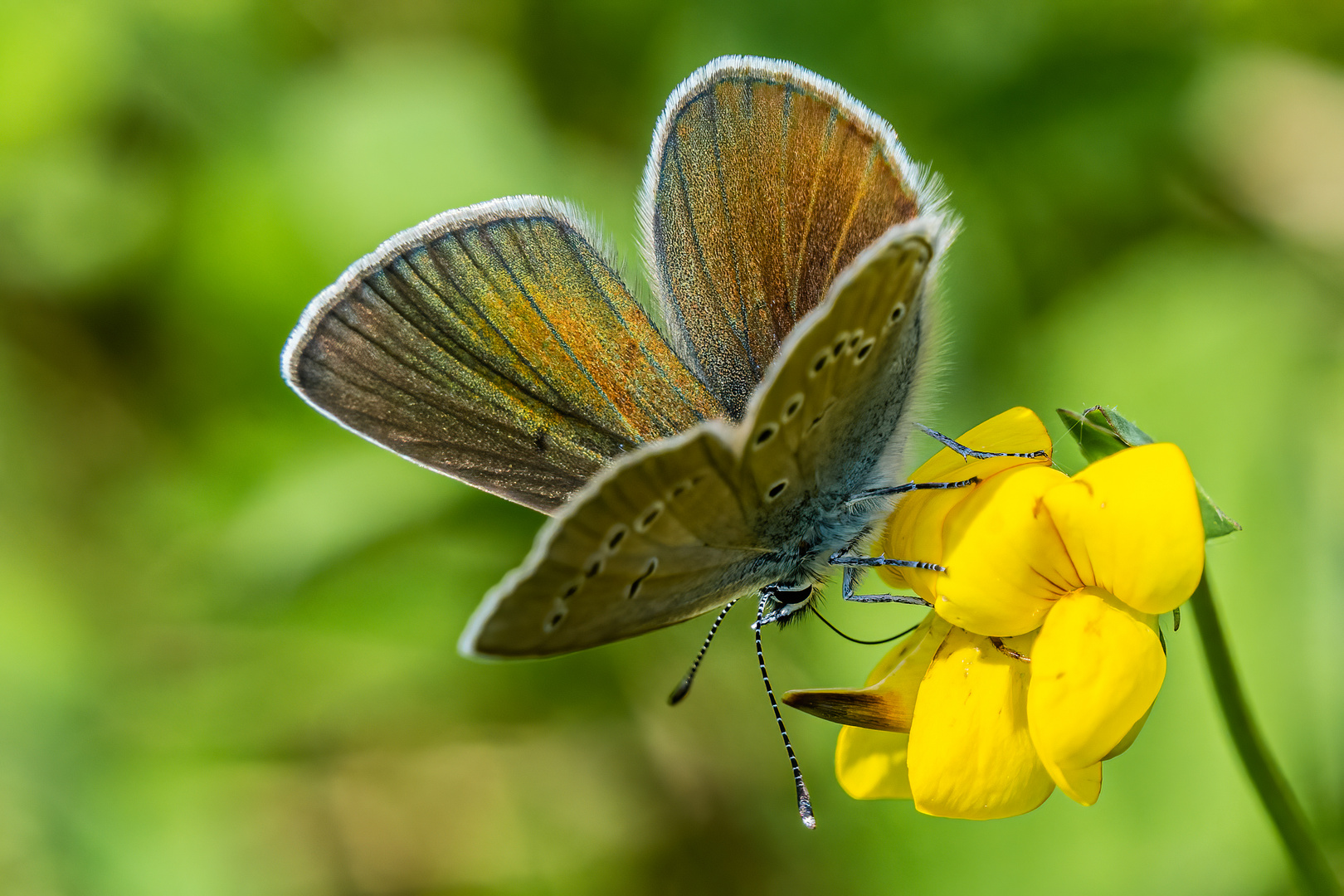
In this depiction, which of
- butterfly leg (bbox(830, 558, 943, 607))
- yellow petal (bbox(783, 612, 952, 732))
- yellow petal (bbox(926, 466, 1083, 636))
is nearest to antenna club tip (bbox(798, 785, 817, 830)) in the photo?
yellow petal (bbox(783, 612, 952, 732))

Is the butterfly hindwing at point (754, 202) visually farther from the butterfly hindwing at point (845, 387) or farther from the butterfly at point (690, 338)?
the butterfly hindwing at point (845, 387)

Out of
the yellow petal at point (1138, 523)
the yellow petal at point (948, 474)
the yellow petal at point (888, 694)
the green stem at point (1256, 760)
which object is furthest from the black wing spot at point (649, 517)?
the green stem at point (1256, 760)

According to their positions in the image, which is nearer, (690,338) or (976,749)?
(976,749)

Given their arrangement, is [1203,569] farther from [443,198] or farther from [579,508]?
[443,198]

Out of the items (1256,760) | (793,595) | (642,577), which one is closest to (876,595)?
(793,595)

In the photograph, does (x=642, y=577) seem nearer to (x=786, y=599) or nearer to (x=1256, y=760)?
(x=786, y=599)

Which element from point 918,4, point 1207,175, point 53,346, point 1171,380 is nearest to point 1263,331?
point 1171,380

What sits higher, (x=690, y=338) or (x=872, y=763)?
(x=690, y=338)
